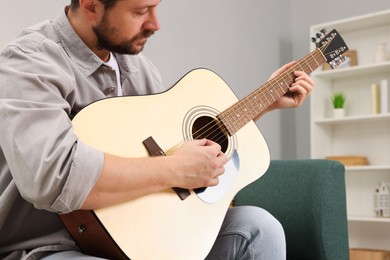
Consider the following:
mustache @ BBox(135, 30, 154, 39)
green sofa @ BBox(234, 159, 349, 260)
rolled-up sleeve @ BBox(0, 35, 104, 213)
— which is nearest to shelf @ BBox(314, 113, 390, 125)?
green sofa @ BBox(234, 159, 349, 260)

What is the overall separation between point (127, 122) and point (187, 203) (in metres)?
0.22

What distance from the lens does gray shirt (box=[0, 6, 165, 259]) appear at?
896 millimetres

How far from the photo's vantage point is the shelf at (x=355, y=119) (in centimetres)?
333

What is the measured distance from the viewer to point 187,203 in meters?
1.10

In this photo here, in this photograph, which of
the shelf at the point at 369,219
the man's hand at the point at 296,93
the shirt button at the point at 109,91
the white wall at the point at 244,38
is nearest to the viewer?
the shirt button at the point at 109,91

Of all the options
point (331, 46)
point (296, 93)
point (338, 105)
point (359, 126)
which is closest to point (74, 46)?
point (296, 93)

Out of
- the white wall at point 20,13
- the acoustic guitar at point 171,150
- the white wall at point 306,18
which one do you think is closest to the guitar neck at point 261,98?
the acoustic guitar at point 171,150

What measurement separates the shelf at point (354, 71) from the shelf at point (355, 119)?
0.32 meters

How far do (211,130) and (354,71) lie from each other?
250 centimetres

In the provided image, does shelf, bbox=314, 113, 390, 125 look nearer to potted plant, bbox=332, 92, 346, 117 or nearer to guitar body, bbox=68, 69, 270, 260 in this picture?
potted plant, bbox=332, 92, 346, 117

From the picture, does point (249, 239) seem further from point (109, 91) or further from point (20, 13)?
point (20, 13)

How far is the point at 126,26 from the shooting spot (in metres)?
1.14

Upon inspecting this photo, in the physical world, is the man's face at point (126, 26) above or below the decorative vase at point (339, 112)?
above

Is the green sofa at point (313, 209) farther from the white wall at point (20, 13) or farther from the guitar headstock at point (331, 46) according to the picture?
the white wall at point (20, 13)
